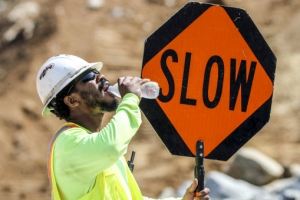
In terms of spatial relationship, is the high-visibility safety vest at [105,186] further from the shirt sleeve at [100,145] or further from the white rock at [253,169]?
the white rock at [253,169]

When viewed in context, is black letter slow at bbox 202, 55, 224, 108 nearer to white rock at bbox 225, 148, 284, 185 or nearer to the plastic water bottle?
the plastic water bottle

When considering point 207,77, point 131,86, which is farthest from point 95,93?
point 207,77

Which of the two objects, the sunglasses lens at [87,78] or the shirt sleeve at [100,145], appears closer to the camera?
the shirt sleeve at [100,145]

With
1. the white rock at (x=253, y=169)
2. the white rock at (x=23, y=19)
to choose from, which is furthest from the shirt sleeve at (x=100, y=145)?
the white rock at (x=23, y=19)

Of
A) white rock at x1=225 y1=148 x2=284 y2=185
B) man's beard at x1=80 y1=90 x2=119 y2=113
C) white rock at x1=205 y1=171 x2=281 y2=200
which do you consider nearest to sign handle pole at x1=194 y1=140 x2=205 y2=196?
man's beard at x1=80 y1=90 x2=119 y2=113

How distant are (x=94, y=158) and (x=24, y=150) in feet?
31.0

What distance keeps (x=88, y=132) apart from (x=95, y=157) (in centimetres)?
39

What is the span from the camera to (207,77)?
3.56 meters

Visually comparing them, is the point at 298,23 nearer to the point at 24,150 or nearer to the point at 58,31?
the point at 58,31

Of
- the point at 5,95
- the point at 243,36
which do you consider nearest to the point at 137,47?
the point at 5,95

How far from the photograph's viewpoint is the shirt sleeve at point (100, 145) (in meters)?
3.31

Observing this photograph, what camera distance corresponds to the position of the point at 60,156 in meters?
3.49

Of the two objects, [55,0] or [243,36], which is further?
[55,0]

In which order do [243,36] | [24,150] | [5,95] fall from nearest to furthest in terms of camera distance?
[243,36] < [24,150] < [5,95]
